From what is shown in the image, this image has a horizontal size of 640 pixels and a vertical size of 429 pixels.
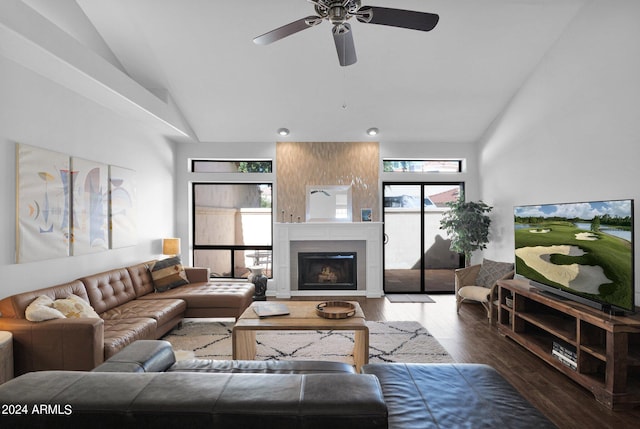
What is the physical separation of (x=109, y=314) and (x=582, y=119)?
504 cm

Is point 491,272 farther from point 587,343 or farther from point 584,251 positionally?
point 587,343

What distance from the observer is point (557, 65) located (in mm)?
3998

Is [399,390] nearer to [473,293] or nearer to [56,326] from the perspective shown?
[56,326]

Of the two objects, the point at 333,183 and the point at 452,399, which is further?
the point at 333,183

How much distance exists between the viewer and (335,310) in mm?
3332

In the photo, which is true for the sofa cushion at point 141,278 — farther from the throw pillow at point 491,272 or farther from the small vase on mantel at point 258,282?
the throw pillow at point 491,272

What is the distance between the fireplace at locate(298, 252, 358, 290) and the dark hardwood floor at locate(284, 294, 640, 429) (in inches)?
22.5


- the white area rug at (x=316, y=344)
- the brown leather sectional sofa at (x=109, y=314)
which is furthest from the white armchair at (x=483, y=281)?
the brown leather sectional sofa at (x=109, y=314)

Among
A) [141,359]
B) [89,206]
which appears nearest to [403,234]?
[89,206]

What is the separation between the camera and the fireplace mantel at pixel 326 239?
6.04 m

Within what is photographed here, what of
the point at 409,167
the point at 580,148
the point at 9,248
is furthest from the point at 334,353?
the point at 409,167

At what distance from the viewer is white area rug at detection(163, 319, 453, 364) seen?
3484 millimetres

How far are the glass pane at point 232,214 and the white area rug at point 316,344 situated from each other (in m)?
2.10

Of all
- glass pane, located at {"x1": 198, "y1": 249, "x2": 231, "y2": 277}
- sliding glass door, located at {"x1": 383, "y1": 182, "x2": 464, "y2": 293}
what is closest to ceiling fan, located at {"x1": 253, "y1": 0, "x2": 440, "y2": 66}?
sliding glass door, located at {"x1": 383, "y1": 182, "x2": 464, "y2": 293}
